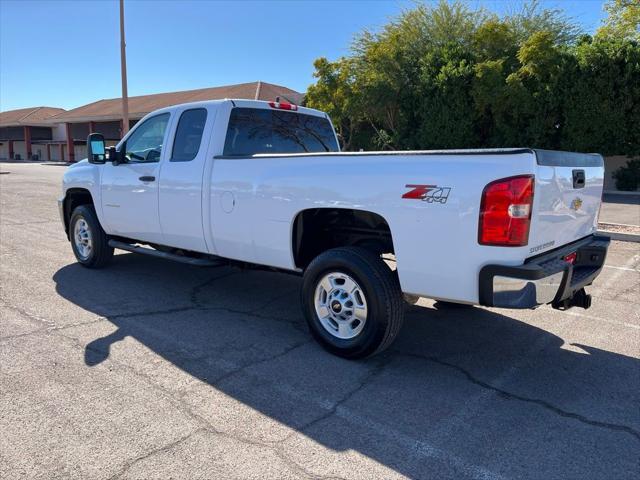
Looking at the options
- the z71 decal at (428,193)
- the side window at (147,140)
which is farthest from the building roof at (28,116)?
the z71 decal at (428,193)

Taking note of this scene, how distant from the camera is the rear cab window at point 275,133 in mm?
5273

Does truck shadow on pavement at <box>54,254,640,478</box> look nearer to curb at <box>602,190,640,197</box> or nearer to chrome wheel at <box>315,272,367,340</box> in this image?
chrome wheel at <box>315,272,367,340</box>

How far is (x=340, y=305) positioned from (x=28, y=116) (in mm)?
69674

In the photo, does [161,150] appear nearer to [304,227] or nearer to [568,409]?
[304,227]

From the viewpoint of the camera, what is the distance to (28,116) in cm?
6262

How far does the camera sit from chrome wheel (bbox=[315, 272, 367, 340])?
405cm

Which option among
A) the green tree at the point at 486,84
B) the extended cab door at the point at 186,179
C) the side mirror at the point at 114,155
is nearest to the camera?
the extended cab door at the point at 186,179

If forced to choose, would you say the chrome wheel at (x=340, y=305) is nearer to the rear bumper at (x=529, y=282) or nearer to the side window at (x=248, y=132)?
the rear bumper at (x=529, y=282)

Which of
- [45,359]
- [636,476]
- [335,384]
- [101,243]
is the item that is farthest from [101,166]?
[636,476]

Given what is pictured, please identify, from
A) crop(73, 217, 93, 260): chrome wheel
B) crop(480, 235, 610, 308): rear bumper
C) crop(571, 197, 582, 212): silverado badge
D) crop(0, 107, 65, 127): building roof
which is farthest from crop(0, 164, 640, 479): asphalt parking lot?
crop(0, 107, 65, 127): building roof

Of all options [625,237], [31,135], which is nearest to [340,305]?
[625,237]

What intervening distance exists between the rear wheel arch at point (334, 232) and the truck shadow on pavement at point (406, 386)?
779 mm

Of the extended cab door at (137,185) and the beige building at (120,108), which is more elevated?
the beige building at (120,108)

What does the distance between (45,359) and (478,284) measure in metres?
3.24
